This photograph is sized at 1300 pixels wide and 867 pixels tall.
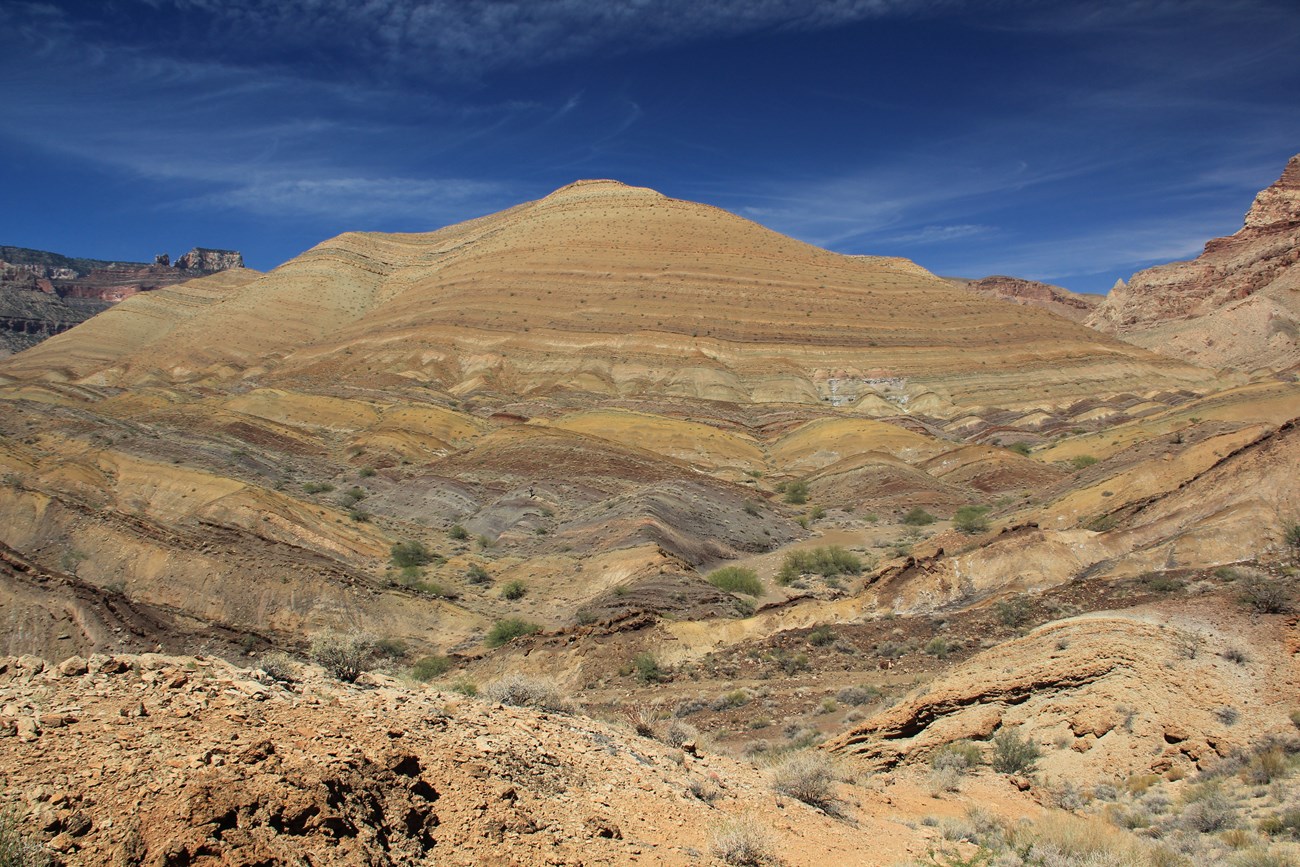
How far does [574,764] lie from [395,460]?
38.2 metres

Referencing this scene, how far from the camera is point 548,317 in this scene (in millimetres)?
83438

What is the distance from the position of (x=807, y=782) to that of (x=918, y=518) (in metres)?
29.9

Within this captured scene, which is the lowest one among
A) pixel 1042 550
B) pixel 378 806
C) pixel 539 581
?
pixel 539 581

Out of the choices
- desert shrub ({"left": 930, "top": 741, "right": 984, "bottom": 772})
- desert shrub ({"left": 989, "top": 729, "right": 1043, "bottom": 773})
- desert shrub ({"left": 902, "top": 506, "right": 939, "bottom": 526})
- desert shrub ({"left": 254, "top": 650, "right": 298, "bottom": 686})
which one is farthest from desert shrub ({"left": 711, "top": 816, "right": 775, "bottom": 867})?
desert shrub ({"left": 902, "top": 506, "right": 939, "bottom": 526})

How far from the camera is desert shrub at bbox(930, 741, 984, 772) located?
9.20m

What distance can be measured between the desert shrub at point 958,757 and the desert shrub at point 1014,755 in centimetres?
19

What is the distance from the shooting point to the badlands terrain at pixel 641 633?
5.28m

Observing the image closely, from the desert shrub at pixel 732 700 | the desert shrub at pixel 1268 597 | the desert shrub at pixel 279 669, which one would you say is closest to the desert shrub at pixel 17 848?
the desert shrub at pixel 279 669

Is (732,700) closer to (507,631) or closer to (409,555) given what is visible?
(507,631)

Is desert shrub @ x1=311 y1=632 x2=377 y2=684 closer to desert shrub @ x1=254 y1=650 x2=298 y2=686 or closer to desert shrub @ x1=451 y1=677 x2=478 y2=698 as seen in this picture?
desert shrub @ x1=254 y1=650 x2=298 y2=686

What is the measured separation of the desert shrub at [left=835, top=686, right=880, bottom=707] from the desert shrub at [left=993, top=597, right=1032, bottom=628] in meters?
3.99

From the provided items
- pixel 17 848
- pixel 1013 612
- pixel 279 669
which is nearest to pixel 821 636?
pixel 1013 612

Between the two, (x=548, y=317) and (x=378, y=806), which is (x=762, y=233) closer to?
(x=548, y=317)

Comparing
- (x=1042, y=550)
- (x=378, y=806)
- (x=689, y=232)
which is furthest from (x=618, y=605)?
(x=689, y=232)
